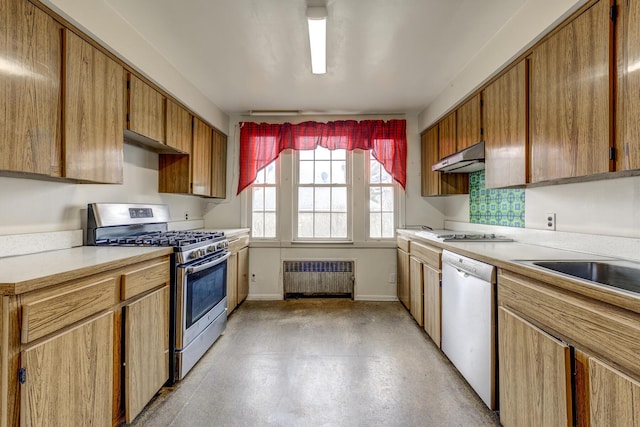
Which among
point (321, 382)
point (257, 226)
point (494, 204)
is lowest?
point (321, 382)

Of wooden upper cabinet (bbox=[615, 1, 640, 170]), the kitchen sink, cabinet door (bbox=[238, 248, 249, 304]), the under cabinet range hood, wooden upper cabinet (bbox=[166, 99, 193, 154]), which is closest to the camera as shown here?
wooden upper cabinet (bbox=[615, 1, 640, 170])

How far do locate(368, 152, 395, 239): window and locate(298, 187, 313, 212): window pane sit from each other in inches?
32.0

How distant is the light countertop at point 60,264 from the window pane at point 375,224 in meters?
2.65

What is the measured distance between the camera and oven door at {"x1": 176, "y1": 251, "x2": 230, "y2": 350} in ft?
6.87

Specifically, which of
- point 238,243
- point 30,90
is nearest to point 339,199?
point 238,243

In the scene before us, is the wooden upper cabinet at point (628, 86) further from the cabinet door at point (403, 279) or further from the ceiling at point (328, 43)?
the cabinet door at point (403, 279)

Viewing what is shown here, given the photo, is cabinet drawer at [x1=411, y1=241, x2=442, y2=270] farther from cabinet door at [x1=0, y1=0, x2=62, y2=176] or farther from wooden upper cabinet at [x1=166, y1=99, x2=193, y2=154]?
cabinet door at [x1=0, y1=0, x2=62, y2=176]

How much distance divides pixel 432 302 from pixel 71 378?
2480 millimetres

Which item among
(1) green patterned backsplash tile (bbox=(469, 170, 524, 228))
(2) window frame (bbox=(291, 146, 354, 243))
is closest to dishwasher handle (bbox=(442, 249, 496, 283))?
(1) green patterned backsplash tile (bbox=(469, 170, 524, 228))

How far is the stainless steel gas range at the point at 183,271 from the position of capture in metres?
2.08

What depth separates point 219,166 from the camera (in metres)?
3.85

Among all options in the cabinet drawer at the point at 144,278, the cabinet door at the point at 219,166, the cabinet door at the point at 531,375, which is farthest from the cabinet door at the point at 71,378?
the cabinet door at the point at 219,166

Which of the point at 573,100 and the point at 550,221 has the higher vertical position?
the point at 573,100

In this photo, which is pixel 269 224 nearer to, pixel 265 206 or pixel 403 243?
pixel 265 206
